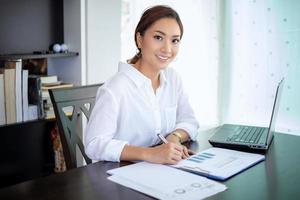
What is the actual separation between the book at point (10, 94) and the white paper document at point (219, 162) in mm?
1268

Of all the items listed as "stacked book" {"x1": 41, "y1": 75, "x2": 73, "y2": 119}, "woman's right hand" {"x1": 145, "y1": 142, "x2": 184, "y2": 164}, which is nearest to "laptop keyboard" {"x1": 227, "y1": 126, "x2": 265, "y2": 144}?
"woman's right hand" {"x1": 145, "y1": 142, "x2": 184, "y2": 164}

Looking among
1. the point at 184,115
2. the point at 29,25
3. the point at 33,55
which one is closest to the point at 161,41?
the point at 184,115

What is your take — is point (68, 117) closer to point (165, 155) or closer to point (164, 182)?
point (165, 155)

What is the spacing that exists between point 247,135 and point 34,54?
53.6 inches

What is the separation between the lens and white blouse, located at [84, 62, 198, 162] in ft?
3.86

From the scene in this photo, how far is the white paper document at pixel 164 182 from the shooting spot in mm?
865

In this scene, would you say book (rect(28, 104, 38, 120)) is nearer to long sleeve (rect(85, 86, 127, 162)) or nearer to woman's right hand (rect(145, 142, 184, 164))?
long sleeve (rect(85, 86, 127, 162))

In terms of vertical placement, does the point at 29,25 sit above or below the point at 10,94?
above

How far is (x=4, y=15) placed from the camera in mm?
2150

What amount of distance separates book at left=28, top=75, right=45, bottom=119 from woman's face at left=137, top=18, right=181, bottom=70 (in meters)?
0.96

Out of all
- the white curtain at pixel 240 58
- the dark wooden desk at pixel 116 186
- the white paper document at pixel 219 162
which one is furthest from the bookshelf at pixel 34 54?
the white paper document at pixel 219 162

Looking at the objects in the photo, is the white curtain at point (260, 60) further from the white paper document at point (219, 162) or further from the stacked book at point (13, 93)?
the stacked book at point (13, 93)

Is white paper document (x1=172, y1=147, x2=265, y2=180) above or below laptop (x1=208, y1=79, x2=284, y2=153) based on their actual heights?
below

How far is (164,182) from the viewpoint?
3.05 ft
